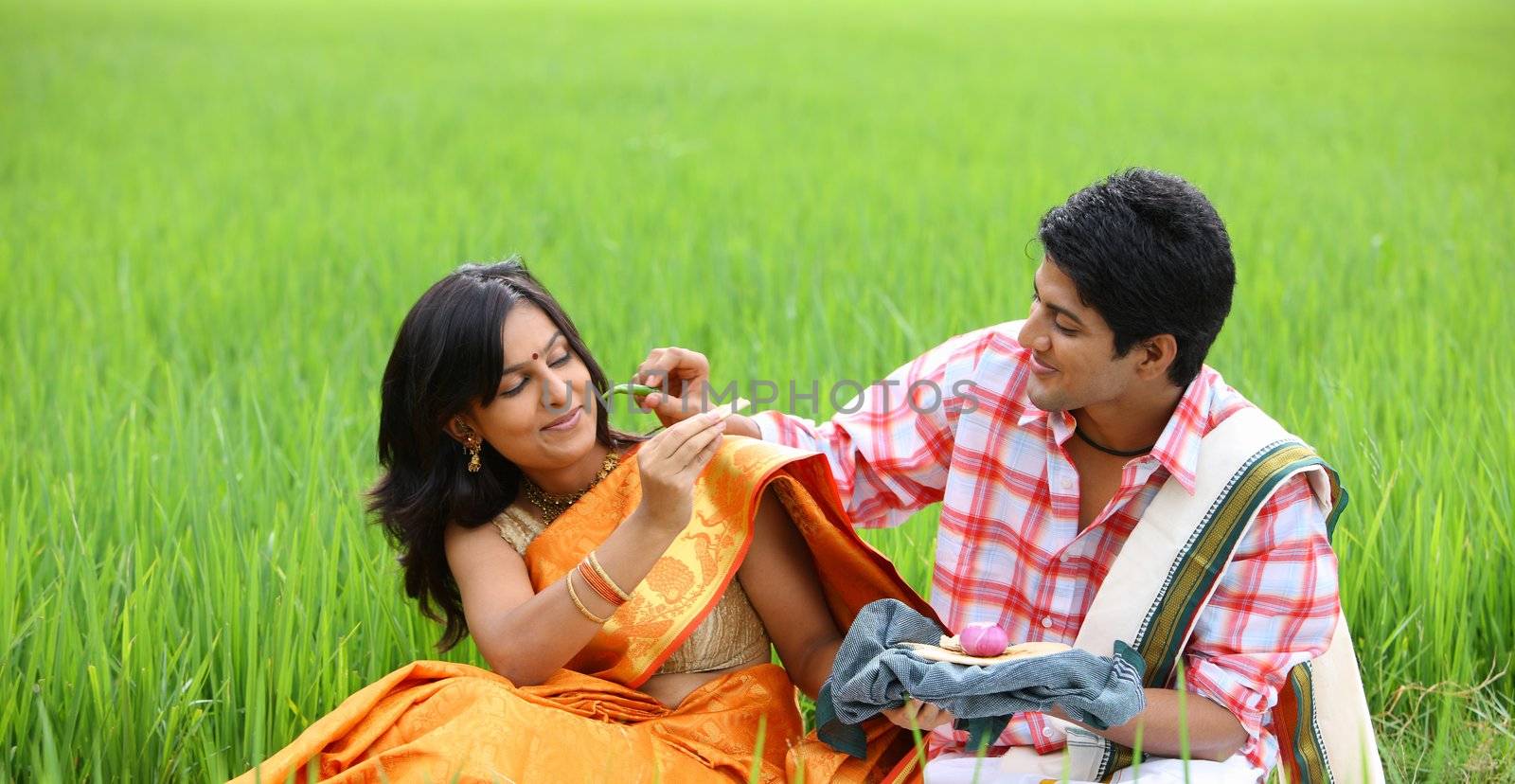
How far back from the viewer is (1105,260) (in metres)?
1.62

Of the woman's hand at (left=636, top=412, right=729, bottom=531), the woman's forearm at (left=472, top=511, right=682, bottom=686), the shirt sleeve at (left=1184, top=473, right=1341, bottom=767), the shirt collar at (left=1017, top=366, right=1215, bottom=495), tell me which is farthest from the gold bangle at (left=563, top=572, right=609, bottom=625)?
the shirt sleeve at (left=1184, top=473, right=1341, bottom=767)

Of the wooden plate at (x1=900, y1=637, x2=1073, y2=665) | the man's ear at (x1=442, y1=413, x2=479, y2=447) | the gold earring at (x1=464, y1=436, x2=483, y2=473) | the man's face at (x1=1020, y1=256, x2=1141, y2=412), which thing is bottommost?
the wooden plate at (x1=900, y1=637, x2=1073, y2=665)

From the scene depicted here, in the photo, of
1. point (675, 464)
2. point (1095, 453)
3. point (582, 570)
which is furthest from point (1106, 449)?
point (582, 570)

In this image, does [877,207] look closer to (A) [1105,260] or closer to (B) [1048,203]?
(B) [1048,203]

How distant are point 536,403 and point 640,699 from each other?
0.43m

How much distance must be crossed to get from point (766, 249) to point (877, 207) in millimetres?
1194

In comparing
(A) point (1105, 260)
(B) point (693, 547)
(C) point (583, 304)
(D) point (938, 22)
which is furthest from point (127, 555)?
(D) point (938, 22)

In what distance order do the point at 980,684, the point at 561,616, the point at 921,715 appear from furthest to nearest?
the point at 561,616, the point at 921,715, the point at 980,684

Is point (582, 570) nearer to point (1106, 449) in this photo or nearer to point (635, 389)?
point (635, 389)

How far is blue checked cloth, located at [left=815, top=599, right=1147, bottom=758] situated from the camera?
5.01ft

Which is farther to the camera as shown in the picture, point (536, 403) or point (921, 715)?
point (536, 403)

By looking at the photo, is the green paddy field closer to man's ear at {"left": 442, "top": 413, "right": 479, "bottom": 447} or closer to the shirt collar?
man's ear at {"left": 442, "top": 413, "right": 479, "bottom": 447}

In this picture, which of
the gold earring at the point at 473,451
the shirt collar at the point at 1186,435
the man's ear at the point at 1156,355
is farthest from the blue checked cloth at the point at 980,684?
the gold earring at the point at 473,451

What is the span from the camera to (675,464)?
167 cm
